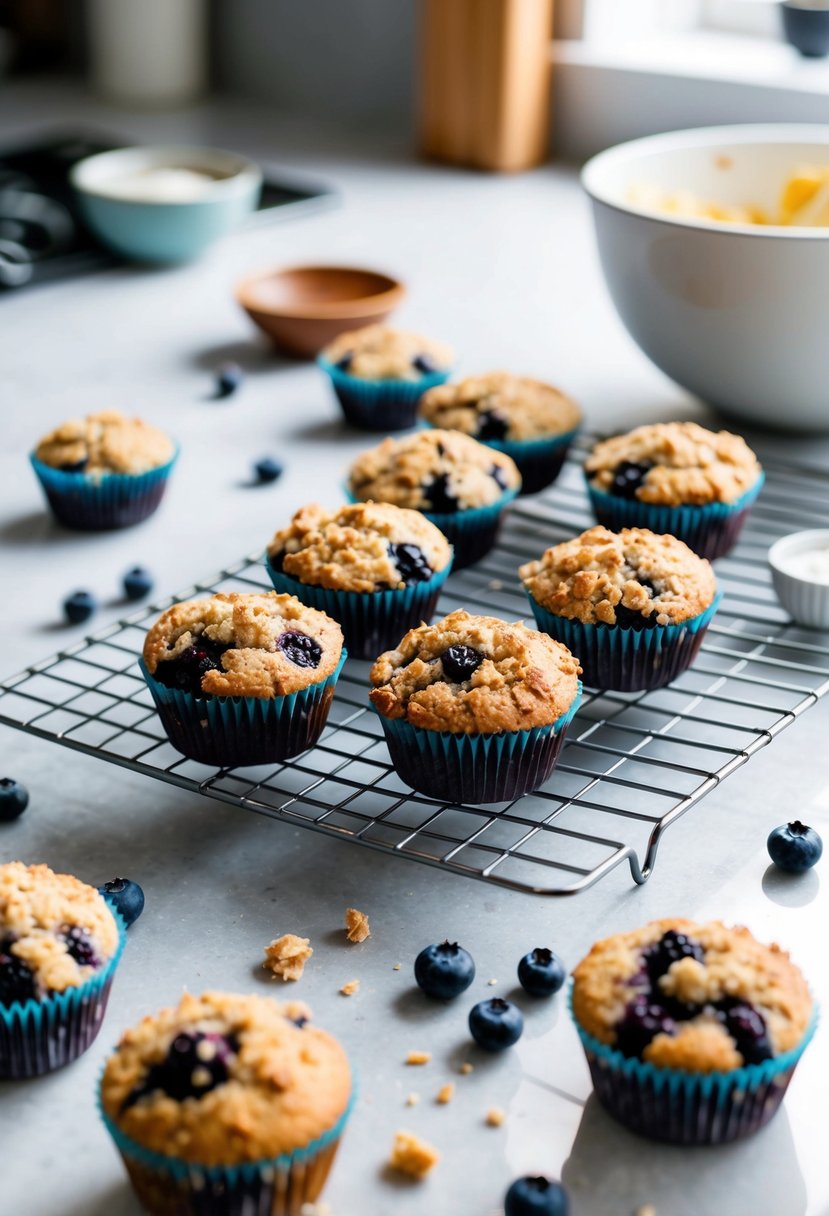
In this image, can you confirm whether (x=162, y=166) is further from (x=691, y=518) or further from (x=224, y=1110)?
(x=224, y=1110)

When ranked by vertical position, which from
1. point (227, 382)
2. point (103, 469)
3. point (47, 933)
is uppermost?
point (47, 933)

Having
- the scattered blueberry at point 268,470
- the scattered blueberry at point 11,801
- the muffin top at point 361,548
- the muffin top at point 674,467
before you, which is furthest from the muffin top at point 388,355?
the scattered blueberry at point 11,801

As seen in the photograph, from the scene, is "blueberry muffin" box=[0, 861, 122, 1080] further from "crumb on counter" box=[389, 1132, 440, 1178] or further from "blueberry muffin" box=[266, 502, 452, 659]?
"blueberry muffin" box=[266, 502, 452, 659]

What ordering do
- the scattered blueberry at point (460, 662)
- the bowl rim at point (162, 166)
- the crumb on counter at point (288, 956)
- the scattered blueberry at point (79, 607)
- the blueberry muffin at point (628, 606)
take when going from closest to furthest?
the crumb on counter at point (288, 956), the scattered blueberry at point (460, 662), the blueberry muffin at point (628, 606), the scattered blueberry at point (79, 607), the bowl rim at point (162, 166)

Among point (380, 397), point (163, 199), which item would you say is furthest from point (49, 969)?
point (163, 199)

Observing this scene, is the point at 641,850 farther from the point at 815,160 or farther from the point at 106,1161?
the point at 815,160

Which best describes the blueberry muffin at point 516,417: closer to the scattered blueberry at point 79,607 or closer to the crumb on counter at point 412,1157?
the scattered blueberry at point 79,607

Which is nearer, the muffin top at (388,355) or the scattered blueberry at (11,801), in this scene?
the scattered blueberry at (11,801)

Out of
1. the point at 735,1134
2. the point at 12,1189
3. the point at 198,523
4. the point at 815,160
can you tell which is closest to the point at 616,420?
the point at 815,160
